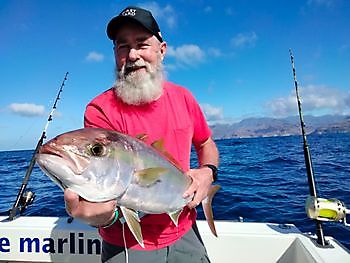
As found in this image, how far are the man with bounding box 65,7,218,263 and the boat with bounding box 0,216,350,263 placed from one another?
123 centimetres

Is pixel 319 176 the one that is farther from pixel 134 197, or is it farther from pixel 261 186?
pixel 134 197

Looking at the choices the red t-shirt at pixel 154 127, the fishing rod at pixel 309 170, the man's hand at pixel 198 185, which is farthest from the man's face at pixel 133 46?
the fishing rod at pixel 309 170

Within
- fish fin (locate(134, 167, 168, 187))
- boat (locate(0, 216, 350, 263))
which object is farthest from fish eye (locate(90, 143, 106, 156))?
boat (locate(0, 216, 350, 263))

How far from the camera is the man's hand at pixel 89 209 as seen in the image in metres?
1.70

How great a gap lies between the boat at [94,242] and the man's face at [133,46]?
2.35 meters

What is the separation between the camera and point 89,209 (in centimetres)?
176

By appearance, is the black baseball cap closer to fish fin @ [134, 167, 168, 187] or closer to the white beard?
the white beard

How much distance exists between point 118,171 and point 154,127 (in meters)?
0.80

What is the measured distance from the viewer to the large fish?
1.49 metres

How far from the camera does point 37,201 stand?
938 centimetres

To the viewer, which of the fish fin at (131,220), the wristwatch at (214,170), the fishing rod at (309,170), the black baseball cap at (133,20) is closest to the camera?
the fish fin at (131,220)

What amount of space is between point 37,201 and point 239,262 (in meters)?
7.93

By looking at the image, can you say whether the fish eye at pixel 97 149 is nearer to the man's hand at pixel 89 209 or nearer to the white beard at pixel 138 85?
the man's hand at pixel 89 209

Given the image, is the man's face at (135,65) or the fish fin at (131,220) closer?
the fish fin at (131,220)
